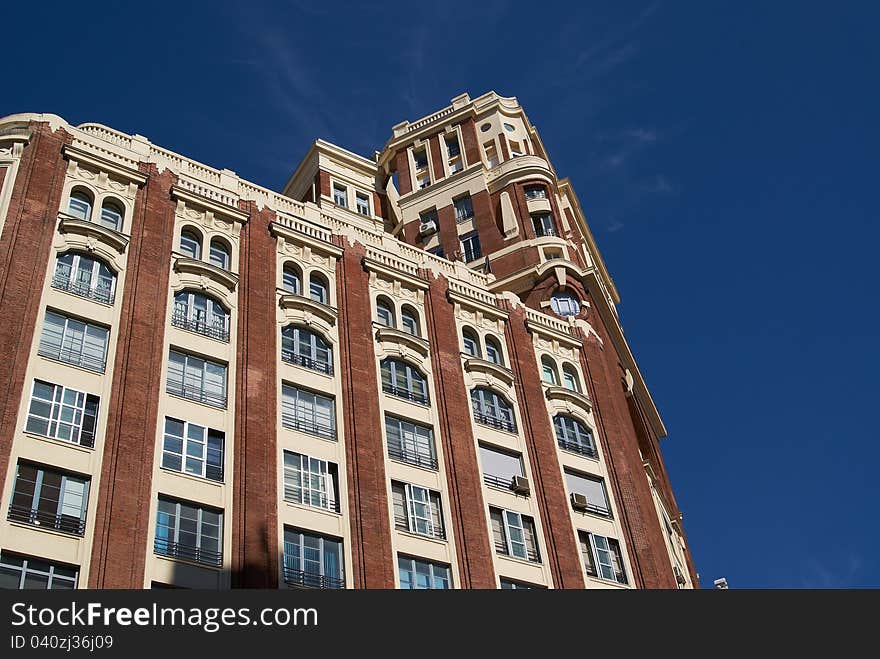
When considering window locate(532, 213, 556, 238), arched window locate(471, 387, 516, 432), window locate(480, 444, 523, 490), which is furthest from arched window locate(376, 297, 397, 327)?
window locate(532, 213, 556, 238)

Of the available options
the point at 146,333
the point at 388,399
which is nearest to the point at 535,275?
the point at 388,399

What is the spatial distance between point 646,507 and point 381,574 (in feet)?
46.3

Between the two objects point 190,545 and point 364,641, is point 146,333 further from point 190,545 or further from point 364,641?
point 364,641

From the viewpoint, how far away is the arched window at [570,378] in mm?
46281

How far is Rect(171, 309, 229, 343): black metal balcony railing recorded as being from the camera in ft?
117

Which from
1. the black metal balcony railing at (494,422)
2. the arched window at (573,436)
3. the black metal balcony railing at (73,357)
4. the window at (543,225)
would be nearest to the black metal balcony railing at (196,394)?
the black metal balcony railing at (73,357)

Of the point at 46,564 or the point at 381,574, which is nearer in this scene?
the point at 46,564

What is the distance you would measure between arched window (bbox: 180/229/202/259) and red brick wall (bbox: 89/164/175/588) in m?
0.76

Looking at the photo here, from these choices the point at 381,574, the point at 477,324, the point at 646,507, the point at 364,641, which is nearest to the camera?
the point at 364,641

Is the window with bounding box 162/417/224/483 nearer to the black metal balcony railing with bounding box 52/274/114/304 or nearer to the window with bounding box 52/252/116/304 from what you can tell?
the black metal balcony railing with bounding box 52/274/114/304

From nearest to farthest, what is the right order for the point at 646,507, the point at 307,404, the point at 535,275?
the point at 307,404 < the point at 646,507 < the point at 535,275

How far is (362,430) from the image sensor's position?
36.1 metres

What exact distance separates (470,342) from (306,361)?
30.3ft

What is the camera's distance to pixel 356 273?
43.1 metres
